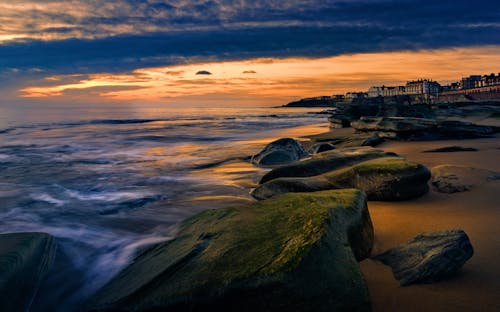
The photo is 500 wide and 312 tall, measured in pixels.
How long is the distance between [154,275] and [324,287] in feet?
4.23

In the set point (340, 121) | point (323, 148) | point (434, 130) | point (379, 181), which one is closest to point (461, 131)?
point (434, 130)

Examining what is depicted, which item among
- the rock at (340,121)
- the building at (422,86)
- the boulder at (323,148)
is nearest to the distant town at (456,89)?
the building at (422,86)

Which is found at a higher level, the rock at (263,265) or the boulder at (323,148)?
the rock at (263,265)

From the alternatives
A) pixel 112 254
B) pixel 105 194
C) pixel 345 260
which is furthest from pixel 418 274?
pixel 105 194

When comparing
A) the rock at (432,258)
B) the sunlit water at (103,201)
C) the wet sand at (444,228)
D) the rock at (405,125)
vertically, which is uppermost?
the rock at (405,125)

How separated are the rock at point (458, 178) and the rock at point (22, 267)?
4730mm

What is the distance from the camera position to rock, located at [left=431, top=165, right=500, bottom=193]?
5215 millimetres

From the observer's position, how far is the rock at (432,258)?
2.76m

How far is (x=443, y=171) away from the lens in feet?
19.3

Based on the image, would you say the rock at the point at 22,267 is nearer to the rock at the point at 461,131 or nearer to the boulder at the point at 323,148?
the boulder at the point at 323,148

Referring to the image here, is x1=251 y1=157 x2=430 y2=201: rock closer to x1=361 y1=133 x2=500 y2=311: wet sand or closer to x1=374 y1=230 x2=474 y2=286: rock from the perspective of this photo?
x1=361 y1=133 x2=500 y2=311: wet sand

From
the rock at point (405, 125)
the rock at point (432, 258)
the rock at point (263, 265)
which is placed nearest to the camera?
the rock at point (263, 265)

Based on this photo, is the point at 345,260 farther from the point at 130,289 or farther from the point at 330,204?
the point at 130,289

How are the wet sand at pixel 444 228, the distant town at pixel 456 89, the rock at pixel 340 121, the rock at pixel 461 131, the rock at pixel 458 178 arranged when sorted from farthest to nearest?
1. the distant town at pixel 456 89
2. the rock at pixel 340 121
3. the rock at pixel 461 131
4. the rock at pixel 458 178
5. the wet sand at pixel 444 228
